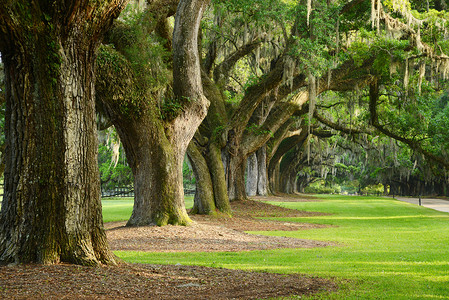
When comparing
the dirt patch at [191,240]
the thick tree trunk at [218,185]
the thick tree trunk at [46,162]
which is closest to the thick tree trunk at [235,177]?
the thick tree trunk at [218,185]

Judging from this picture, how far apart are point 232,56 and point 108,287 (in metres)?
17.0

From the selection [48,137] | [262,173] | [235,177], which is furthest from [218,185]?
[262,173]

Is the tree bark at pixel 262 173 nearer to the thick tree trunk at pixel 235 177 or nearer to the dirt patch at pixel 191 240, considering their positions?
the thick tree trunk at pixel 235 177

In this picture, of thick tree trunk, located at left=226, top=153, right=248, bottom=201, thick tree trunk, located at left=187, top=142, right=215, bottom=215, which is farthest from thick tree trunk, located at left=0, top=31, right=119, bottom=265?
thick tree trunk, located at left=226, top=153, right=248, bottom=201

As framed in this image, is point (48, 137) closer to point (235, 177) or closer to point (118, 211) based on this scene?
point (235, 177)

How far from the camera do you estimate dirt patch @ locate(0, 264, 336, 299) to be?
188 inches

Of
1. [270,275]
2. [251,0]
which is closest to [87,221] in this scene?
[270,275]

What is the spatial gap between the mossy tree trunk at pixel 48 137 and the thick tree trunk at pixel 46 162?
0.01 meters

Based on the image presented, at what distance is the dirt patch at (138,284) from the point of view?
478 cm

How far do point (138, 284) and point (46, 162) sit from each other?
6.13 ft

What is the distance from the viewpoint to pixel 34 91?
18.9 feet

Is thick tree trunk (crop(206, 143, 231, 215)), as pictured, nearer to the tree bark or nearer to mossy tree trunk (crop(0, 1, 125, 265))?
mossy tree trunk (crop(0, 1, 125, 265))

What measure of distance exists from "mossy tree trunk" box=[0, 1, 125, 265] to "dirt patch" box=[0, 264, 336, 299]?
371 mm

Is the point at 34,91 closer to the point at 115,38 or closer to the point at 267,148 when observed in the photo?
the point at 115,38
